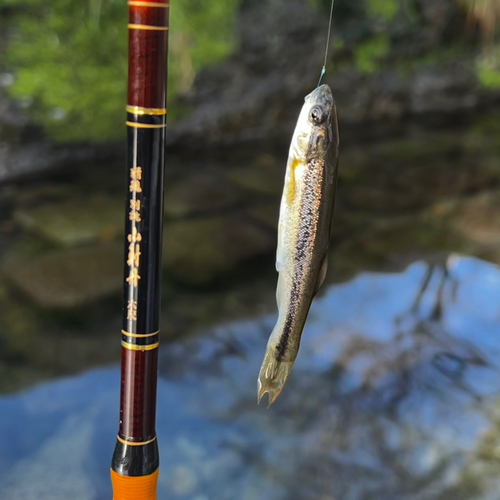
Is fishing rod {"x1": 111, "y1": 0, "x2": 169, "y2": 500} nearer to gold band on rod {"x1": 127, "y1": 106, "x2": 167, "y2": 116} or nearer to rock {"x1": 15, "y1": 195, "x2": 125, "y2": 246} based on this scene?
gold band on rod {"x1": 127, "y1": 106, "x2": 167, "y2": 116}

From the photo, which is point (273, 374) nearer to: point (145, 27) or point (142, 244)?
point (142, 244)

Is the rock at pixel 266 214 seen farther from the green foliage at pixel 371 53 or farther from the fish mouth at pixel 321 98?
the fish mouth at pixel 321 98

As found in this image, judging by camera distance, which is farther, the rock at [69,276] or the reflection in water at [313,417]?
the rock at [69,276]

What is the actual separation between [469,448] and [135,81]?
2.25 metres

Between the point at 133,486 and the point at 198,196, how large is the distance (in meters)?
3.57

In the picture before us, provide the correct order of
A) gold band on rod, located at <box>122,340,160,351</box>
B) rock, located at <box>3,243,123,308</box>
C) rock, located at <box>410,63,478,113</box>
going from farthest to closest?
rock, located at <box>410,63,478,113</box>, rock, located at <box>3,243,123,308</box>, gold band on rod, located at <box>122,340,160,351</box>

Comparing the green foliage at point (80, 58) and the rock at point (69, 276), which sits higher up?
the green foliage at point (80, 58)

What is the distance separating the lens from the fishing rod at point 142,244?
1766mm

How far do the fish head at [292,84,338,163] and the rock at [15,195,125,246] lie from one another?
3.14 m

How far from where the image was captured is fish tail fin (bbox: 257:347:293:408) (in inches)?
65.2

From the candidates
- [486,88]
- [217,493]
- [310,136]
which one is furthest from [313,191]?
[486,88]

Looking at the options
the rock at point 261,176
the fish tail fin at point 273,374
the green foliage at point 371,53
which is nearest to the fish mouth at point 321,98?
the fish tail fin at point 273,374

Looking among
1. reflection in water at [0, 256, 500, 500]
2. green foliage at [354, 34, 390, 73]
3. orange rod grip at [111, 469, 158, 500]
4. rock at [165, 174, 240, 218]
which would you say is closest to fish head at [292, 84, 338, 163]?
orange rod grip at [111, 469, 158, 500]

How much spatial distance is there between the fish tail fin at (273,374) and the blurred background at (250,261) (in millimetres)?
1325
